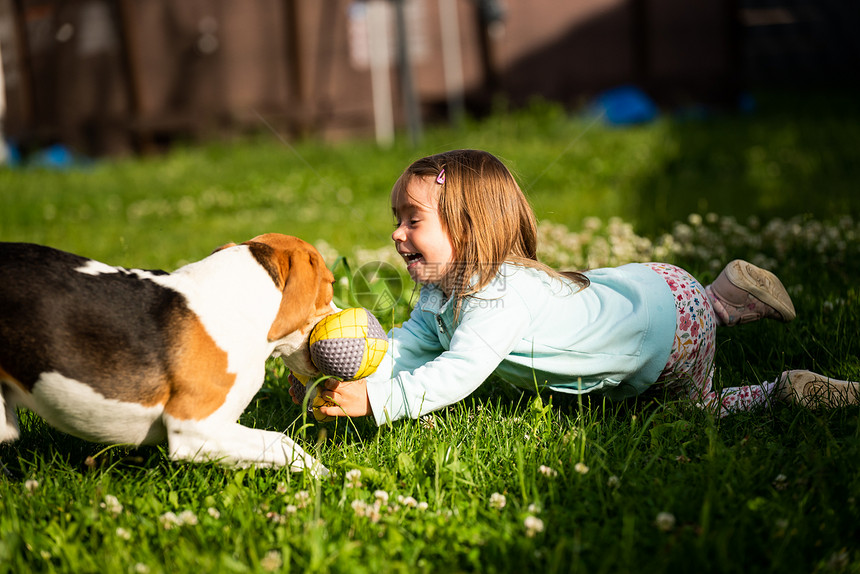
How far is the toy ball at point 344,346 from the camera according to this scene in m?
2.66

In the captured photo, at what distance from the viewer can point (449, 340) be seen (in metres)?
3.10

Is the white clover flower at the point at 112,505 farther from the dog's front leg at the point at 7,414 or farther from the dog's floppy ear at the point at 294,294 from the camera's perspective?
the dog's floppy ear at the point at 294,294

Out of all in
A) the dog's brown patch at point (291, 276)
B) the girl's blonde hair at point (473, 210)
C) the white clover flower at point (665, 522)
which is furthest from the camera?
the girl's blonde hair at point (473, 210)

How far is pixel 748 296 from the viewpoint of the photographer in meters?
3.22

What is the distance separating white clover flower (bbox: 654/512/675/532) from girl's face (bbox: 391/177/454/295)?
1191 mm

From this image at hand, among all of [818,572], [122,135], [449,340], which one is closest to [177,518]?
[449,340]

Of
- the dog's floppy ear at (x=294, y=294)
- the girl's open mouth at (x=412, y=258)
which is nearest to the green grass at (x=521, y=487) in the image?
the dog's floppy ear at (x=294, y=294)

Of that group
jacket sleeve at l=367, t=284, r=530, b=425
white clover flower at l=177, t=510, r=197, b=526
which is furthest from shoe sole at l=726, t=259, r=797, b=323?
white clover flower at l=177, t=510, r=197, b=526

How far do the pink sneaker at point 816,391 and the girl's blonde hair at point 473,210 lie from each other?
1011 mm

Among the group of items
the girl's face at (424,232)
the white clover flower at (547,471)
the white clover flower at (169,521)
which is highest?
the girl's face at (424,232)

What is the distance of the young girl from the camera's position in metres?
2.79

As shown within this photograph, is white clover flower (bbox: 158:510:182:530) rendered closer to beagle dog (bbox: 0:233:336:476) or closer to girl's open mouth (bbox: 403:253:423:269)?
beagle dog (bbox: 0:233:336:476)

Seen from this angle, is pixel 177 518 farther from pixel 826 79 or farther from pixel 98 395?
pixel 826 79

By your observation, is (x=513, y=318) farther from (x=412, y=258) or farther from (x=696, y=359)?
(x=696, y=359)
